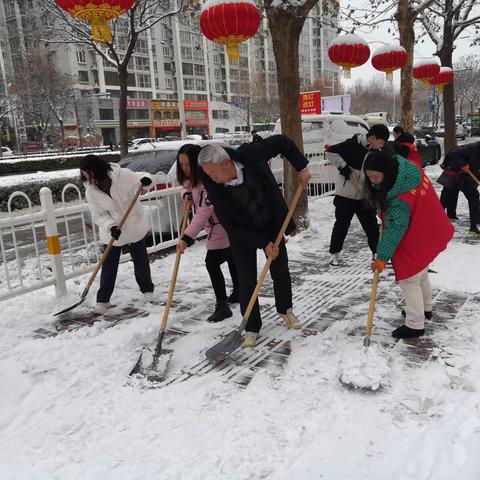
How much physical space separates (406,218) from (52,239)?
3.53 m

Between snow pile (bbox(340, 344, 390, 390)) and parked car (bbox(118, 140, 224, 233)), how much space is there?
142 inches

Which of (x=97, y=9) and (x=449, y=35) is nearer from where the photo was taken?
(x=97, y=9)

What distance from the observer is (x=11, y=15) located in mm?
46469

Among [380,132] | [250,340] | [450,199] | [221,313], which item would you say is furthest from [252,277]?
[450,199]

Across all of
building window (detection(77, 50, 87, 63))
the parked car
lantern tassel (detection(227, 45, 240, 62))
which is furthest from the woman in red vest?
building window (detection(77, 50, 87, 63))

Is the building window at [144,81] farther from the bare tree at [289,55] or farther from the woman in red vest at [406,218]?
the woman in red vest at [406,218]

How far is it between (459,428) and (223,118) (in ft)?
215

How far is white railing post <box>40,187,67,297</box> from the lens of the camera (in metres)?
4.94

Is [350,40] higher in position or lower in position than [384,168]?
higher

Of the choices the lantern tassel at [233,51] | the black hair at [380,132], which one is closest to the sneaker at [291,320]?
the black hair at [380,132]

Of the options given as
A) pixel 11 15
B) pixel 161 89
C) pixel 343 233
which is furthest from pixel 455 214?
pixel 161 89

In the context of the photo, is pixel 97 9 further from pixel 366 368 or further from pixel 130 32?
pixel 130 32

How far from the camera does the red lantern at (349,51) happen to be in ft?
28.3

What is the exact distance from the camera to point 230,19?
621 centimetres
